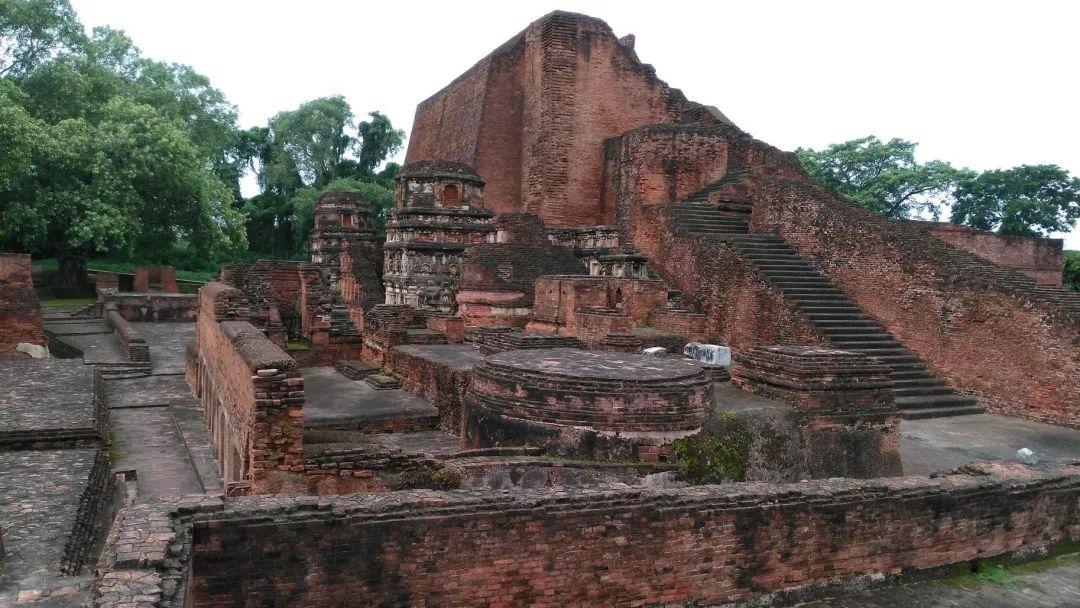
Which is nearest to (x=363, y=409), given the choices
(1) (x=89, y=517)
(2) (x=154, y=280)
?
(1) (x=89, y=517)

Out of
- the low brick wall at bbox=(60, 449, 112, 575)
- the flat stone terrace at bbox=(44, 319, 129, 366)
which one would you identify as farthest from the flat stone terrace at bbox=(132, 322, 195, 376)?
the low brick wall at bbox=(60, 449, 112, 575)

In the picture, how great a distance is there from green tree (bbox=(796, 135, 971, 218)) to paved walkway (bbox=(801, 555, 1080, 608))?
3033 cm

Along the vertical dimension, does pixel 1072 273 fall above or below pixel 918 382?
above

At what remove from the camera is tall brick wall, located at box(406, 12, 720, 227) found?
19.4 m

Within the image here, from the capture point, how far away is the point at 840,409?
7320 millimetres

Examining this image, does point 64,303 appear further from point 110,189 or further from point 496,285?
point 496,285

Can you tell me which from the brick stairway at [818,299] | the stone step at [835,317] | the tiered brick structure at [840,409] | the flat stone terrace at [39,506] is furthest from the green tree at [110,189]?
the tiered brick structure at [840,409]

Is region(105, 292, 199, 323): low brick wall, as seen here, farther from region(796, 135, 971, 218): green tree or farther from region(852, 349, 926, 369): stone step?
region(796, 135, 971, 218): green tree

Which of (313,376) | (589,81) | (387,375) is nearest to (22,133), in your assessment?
(313,376)

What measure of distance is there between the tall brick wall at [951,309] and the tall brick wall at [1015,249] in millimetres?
9474

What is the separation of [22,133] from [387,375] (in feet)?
38.4

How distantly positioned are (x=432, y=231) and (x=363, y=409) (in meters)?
8.49

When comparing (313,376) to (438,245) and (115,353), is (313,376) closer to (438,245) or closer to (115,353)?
(438,245)

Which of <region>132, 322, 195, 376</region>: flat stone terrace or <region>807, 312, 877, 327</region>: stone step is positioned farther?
<region>132, 322, 195, 376</region>: flat stone terrace
